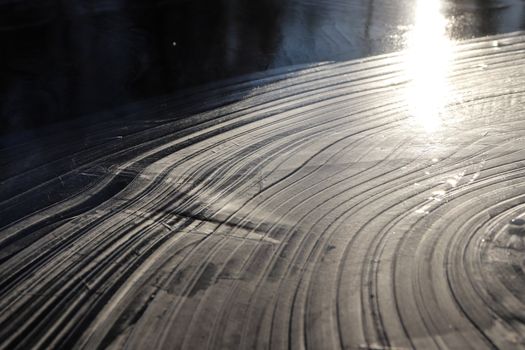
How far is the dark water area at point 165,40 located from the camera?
2719 mm

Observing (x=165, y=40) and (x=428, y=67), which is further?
(x=165, y=40)

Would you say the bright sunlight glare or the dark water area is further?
the dark water area

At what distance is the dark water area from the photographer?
2.72 metres

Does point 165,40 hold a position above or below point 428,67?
above

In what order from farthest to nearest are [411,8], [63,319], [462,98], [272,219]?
1. [411,8]
2. [462,98]
3. [272,219]
4. [63,319]

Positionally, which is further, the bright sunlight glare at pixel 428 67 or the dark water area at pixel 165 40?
the dark water area at pixel 165 40

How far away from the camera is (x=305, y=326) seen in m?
1.32

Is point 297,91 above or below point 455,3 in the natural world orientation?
below

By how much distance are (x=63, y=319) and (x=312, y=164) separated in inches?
36.3

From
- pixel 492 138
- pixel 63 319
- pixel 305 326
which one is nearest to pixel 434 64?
pixel 492 138

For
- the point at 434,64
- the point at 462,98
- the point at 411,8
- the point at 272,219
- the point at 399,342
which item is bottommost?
the point at 399,342

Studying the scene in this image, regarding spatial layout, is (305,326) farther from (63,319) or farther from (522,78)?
(522,78)

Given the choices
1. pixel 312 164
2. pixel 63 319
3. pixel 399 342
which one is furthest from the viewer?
pixel 312 164

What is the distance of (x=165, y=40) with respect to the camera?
345cm
